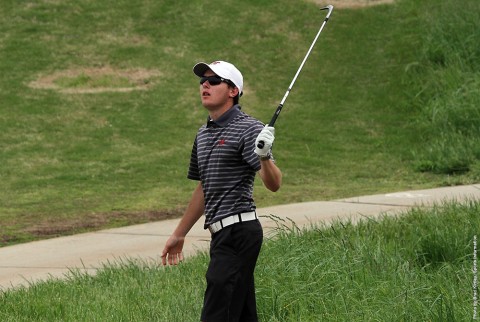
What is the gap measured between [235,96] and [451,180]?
6.93 m

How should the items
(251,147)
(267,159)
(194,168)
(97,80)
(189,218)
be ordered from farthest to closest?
(97,80), (194,168), (189,218), (251,147), (267,159)

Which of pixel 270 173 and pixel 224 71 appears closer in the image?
pixel 270 173

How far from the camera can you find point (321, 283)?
21.5 feet

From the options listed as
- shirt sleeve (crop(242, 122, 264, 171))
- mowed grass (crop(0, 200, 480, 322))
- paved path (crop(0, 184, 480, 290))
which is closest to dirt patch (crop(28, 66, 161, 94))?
paved path (crop(0, 184, 480, 290))

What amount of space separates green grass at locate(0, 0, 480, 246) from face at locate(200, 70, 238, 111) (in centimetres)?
469

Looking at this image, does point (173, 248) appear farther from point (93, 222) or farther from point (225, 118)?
point (93, 222)

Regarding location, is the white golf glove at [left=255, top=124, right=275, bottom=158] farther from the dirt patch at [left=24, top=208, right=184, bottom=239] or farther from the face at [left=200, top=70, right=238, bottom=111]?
the dirt patch at [left=24, top=208, right=184, bottom=239]

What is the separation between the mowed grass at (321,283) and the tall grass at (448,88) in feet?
15.6

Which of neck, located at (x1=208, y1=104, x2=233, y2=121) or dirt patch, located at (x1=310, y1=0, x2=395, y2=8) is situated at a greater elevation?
dirt patch, located at (x1=310, y1=0, x2=395, y2=8)

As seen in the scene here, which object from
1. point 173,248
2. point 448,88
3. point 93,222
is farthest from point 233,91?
point 448,88

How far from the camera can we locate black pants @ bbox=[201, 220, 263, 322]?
16.8ft

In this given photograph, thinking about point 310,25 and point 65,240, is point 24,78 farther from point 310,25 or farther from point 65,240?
point 65,240

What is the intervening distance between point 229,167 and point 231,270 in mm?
488

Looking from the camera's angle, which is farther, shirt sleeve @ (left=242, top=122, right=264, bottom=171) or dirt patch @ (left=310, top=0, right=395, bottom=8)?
dirt patch @ (left=310, top=0, right=395, bottom=8)
